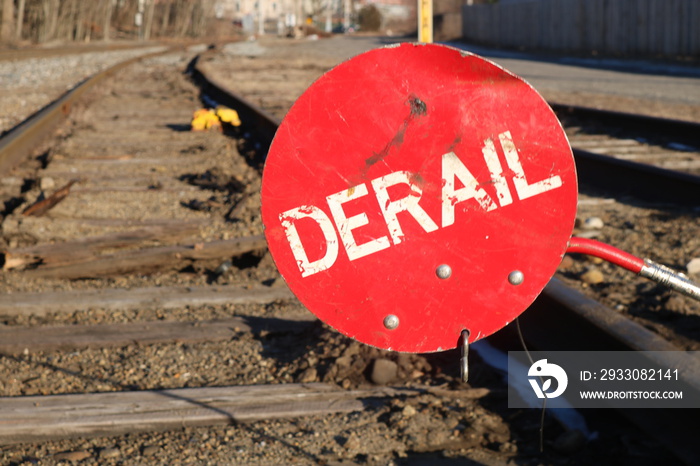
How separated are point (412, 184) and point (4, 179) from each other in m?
5.52

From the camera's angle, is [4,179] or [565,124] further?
[565,124]

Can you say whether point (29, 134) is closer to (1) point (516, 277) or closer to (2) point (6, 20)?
(1) point (516, 277)

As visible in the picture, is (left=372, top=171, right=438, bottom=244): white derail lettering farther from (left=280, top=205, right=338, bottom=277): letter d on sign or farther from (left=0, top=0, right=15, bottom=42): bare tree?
(left=0, top=0, right=15, bottom=42): bare tree

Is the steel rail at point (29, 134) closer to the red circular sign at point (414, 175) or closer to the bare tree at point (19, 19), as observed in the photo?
the red circular sign at point (414, 175)

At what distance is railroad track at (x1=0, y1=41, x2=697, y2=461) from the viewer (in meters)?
2.59

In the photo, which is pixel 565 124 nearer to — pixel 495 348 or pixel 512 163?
pixel 495 348

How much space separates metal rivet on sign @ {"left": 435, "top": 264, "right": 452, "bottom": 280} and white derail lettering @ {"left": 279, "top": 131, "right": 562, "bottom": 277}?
0.08 meters

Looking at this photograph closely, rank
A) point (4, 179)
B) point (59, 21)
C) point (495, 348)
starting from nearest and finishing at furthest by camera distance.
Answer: point (495, 348) → point (4, 179) → point (59, 21)

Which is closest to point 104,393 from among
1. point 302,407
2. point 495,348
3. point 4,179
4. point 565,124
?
point 302,407

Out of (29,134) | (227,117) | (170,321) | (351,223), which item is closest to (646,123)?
(227,117)

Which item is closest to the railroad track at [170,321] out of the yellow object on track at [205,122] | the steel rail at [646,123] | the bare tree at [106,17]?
the yellow object on track at [205,122]

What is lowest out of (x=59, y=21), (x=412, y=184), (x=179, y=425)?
(x=179, y=425)

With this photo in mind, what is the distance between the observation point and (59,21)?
3912cm

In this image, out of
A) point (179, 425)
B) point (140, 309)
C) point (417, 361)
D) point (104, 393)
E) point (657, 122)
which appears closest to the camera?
point (179, 425)
